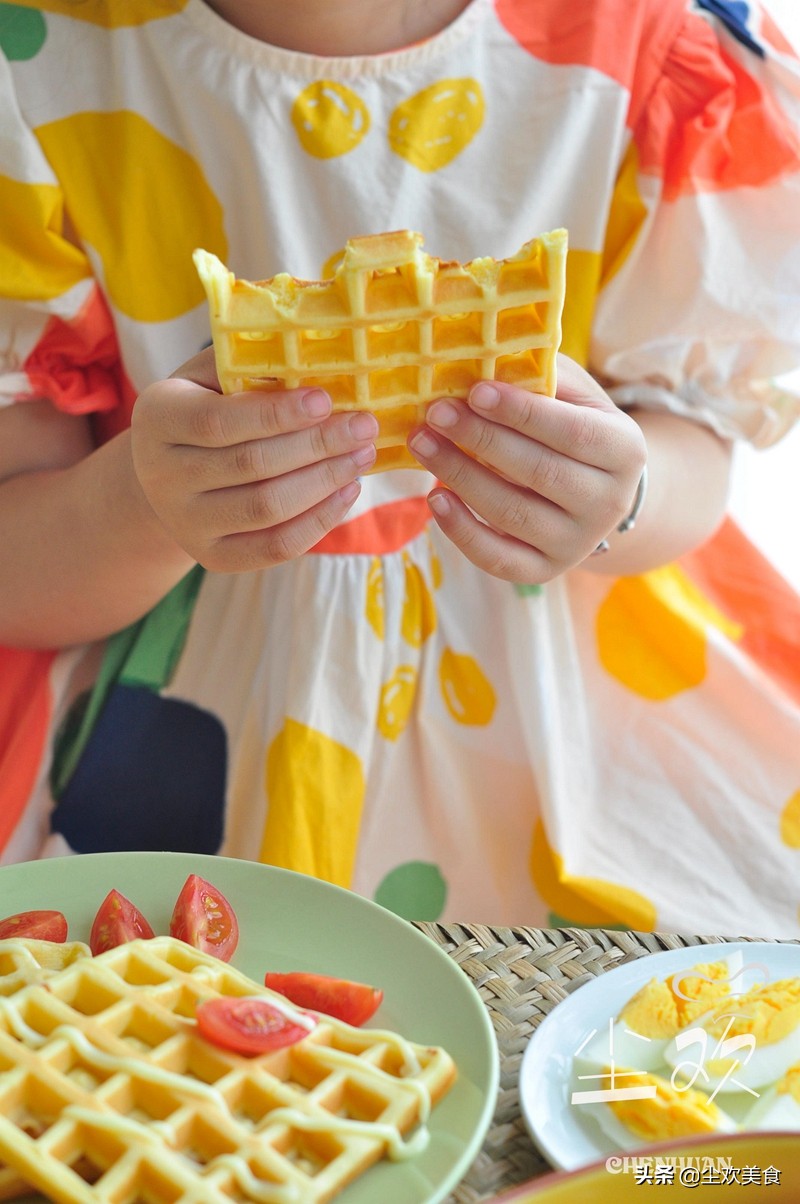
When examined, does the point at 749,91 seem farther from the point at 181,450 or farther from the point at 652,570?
the point at 181,450

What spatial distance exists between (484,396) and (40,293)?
421mm

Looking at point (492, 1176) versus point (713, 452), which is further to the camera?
point (713, 452)

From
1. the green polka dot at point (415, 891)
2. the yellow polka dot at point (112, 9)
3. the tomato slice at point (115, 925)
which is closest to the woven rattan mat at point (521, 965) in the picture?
the tomato slice at point (115, 925)

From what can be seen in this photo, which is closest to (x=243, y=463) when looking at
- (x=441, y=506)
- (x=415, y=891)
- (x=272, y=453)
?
(x=272, y=453)

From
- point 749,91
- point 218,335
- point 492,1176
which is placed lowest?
point 492,1176

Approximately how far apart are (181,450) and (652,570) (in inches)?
19.4

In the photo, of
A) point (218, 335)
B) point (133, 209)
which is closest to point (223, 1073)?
point (218, 335)

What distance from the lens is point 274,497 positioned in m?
0.64

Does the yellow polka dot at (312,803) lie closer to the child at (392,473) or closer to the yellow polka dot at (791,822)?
the child at (392,473)

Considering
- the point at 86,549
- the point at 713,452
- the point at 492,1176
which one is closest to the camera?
the point at 492,1176

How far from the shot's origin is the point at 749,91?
927 mm

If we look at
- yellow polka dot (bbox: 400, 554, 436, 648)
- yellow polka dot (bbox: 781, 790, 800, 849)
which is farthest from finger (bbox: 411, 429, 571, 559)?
yellow polka dot (bbox: 781, 790, 800, 849)

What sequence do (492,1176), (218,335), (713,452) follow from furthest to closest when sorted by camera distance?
1. (713,452)
2. (218,335)
3. (492,1176)

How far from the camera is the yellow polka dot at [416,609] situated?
3.07ft
